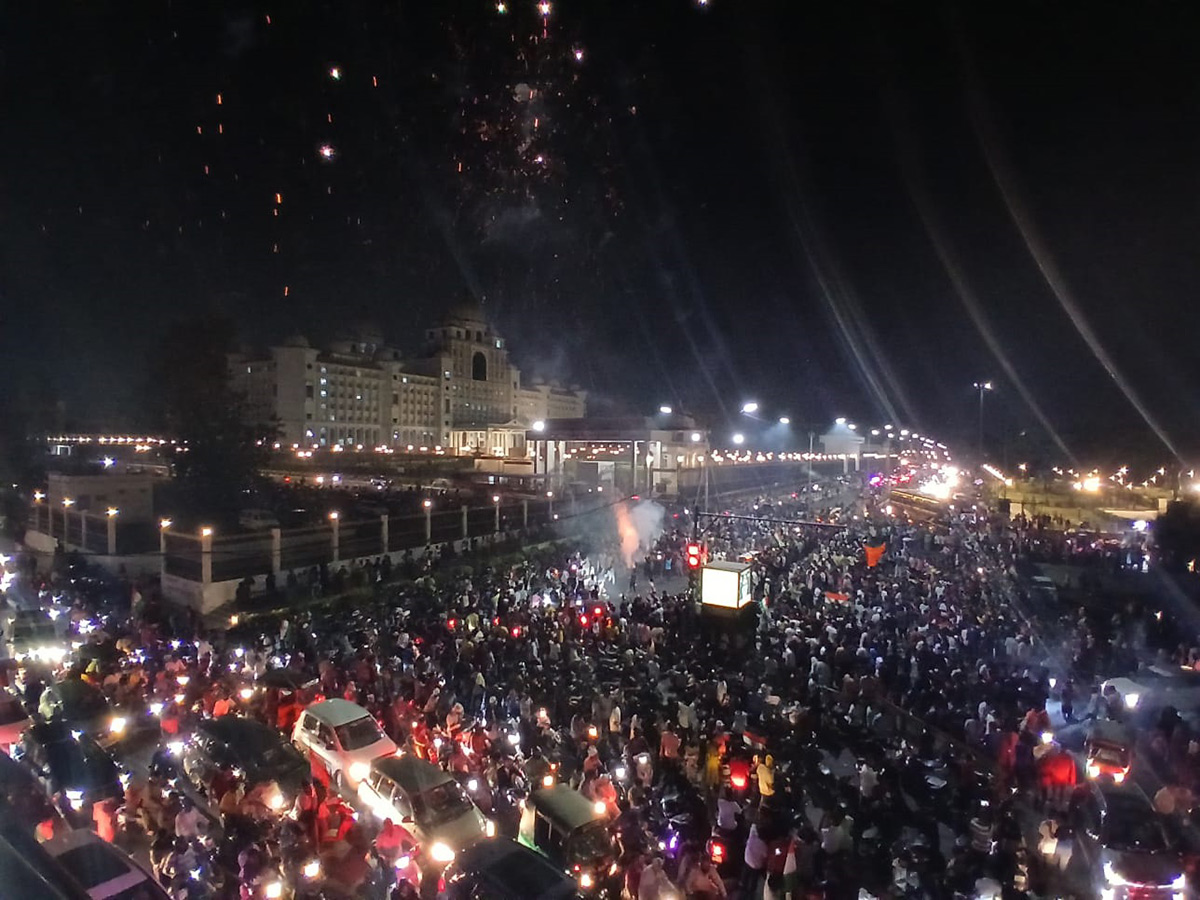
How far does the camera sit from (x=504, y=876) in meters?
5.14

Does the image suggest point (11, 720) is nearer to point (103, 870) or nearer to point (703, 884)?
point (103, 870)

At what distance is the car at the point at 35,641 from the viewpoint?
11969mm

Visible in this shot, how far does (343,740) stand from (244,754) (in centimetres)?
101

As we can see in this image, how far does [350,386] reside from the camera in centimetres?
6625

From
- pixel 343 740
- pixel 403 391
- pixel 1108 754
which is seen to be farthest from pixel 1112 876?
pixel 403 391

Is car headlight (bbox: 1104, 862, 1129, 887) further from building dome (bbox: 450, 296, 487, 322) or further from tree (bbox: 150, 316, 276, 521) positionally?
building dome (bbox: 450, 296, 487, 322)

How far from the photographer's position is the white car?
9969 mm

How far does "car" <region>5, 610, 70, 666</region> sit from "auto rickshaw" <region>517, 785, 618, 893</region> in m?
10.0

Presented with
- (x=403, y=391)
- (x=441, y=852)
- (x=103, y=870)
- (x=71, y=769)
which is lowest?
(x=441, y=852)

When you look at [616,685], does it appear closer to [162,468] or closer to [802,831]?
[802,831]

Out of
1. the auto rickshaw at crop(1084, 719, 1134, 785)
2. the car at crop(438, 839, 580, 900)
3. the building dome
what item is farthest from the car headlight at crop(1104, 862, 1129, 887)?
the building dome

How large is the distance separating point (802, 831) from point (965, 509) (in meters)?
25.3

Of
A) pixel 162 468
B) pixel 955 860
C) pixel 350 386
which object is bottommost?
pixel 955 860

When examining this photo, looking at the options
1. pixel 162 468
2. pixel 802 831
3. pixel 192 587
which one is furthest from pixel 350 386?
pixel 802 831
